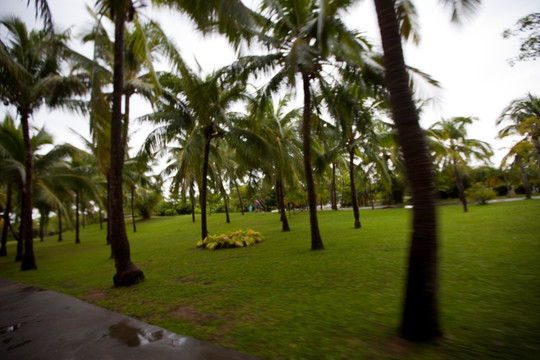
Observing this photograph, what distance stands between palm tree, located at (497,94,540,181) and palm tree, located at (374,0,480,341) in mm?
18458

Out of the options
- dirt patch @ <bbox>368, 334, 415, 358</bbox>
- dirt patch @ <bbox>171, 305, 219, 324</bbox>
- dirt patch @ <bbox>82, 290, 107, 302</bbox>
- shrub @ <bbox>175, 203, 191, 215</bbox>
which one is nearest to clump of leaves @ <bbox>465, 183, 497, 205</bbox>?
dirt patch @ <bbox>368, 334, 415, 358</bbox>

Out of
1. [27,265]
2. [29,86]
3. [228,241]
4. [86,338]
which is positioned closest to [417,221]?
[86,338]

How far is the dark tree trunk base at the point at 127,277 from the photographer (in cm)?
612

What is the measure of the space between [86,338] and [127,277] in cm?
300

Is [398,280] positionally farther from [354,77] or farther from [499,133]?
[499,133]

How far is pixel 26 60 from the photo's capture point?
9.52 m

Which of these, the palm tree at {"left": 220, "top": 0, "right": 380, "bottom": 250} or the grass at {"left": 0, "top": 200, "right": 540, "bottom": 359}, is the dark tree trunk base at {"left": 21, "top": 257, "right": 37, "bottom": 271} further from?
the palm tree at {"left": 220, "top": 0, "right": 380, "bottom": 250}

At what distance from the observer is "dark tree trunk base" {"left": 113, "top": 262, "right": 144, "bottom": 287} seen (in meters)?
6.12

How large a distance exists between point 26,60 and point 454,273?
559 inches

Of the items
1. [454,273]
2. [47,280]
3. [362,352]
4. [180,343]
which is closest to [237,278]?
[180,343]

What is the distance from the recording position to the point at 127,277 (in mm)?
6164

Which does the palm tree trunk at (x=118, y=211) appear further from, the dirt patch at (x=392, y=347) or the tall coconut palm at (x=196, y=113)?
the dirt patch at (x=392, y=347)

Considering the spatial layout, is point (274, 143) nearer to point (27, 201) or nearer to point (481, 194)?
point (27, 201)

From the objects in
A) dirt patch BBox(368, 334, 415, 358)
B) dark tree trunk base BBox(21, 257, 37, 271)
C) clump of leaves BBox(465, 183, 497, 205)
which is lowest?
dark tree trunk base BBox(21, 257, 37, 271)
